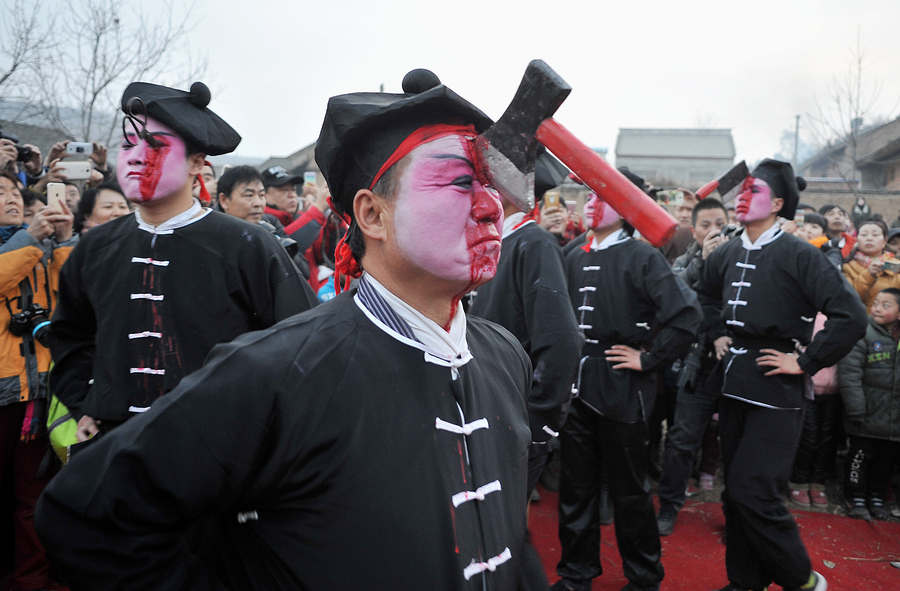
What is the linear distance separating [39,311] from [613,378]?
3.66 m

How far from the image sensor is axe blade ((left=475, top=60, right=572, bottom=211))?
4.30 ft

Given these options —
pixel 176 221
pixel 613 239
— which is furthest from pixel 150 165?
pixel 613 239

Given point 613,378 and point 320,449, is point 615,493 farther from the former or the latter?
point 320,449

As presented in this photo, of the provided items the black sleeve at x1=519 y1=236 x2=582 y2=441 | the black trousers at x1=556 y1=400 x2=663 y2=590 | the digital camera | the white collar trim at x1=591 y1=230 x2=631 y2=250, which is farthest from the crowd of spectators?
the black trousers at x1=556 y1=400 x2=663 y2=590

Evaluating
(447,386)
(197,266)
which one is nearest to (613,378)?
(197,266)

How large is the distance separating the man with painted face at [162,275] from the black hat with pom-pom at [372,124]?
133cm

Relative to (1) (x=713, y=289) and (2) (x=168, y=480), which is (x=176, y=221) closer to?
(2) (x=168, y=480)

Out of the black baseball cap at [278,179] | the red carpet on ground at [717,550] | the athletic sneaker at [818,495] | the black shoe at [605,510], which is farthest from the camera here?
the black baseball cap at [278,179]

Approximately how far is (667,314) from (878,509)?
3381 mm

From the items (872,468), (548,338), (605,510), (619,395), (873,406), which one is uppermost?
(548,338)

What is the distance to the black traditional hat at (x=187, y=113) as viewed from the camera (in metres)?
2.78

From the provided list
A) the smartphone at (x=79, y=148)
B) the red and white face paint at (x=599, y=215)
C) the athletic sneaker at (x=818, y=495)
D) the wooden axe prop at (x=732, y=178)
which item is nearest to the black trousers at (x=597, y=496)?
the red and white face paint at (x=599, y=215)

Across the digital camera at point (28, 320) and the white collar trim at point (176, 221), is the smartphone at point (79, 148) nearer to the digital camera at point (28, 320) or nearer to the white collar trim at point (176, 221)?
the digital camera at point (28, 320)

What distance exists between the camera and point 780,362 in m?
4.08
